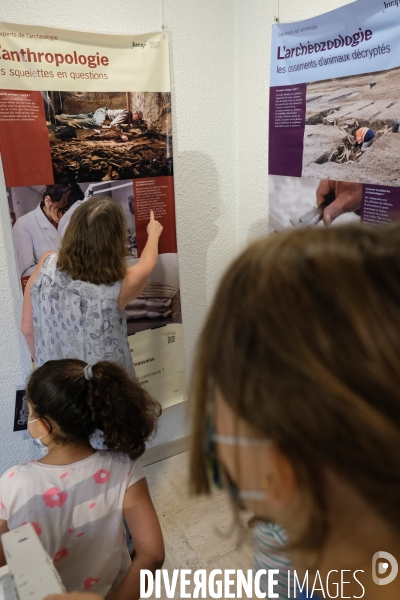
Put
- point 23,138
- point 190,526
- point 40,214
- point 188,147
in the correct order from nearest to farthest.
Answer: point 23,138 < point 40,214 < point 190,526 < point 188,147

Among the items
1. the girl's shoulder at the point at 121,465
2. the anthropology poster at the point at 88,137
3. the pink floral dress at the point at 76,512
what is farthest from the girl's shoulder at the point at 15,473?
the anthropology poster at the point at 88,137

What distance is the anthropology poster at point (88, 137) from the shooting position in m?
1.65

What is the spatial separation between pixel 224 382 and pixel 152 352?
178cm

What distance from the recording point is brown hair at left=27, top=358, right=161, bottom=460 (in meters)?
1.04

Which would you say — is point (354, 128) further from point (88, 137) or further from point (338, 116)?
point (88, 137)

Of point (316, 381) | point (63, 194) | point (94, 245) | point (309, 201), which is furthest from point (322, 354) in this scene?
point (63, 194)

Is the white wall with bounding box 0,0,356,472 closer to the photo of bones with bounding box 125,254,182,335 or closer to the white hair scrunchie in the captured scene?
A: the photo of bones with bounding box 125,254,182,335

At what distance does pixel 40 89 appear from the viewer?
166cm

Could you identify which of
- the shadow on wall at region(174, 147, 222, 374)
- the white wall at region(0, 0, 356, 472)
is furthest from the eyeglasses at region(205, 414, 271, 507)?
the shadow on wall at region(174, 147, 222, 374)

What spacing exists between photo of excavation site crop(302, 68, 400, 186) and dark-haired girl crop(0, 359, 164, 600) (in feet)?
3.55

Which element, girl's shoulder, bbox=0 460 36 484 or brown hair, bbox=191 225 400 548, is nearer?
brown hair, bbox=191 225 400 548

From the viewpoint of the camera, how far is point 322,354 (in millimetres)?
367

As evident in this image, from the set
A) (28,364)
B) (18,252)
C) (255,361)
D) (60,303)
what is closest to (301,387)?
(255,361)

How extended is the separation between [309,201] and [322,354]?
1.53m
